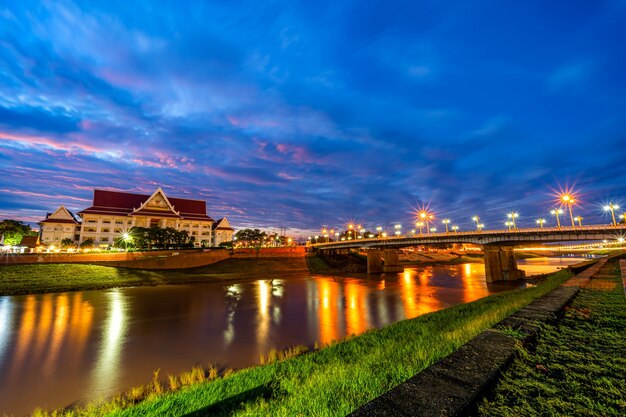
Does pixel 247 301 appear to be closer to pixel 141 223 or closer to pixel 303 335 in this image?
pixel 303 335

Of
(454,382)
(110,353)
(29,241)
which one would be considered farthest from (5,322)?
(29,241)

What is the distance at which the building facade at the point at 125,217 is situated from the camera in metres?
85.6

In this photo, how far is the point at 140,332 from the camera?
59.4 ft

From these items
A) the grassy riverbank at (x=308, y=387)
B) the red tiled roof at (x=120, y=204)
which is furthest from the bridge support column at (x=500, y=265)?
the red tiled roof at (x=120, y=204)

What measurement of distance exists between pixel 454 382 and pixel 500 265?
59.4 m

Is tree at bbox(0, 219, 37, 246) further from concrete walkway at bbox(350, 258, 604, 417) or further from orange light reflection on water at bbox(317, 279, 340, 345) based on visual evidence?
concrete walkway at bbox(350, 258, 604, 417)

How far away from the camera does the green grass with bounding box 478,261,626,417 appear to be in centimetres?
326

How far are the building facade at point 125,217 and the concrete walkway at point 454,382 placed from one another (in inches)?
3982

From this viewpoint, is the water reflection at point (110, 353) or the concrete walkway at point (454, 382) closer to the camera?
the concrete walkway at point (454, 382)

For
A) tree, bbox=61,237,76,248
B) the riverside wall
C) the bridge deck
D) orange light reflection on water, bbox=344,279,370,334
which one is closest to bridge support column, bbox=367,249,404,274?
the bridge deck

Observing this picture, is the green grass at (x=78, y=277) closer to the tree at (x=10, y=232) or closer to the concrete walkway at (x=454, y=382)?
the tree at (x=10, y=232)

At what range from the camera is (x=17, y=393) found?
10.4m

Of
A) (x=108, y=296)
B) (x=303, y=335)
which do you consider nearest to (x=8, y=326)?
(x=108, y=296)

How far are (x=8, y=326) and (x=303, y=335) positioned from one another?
20757 millimetres
